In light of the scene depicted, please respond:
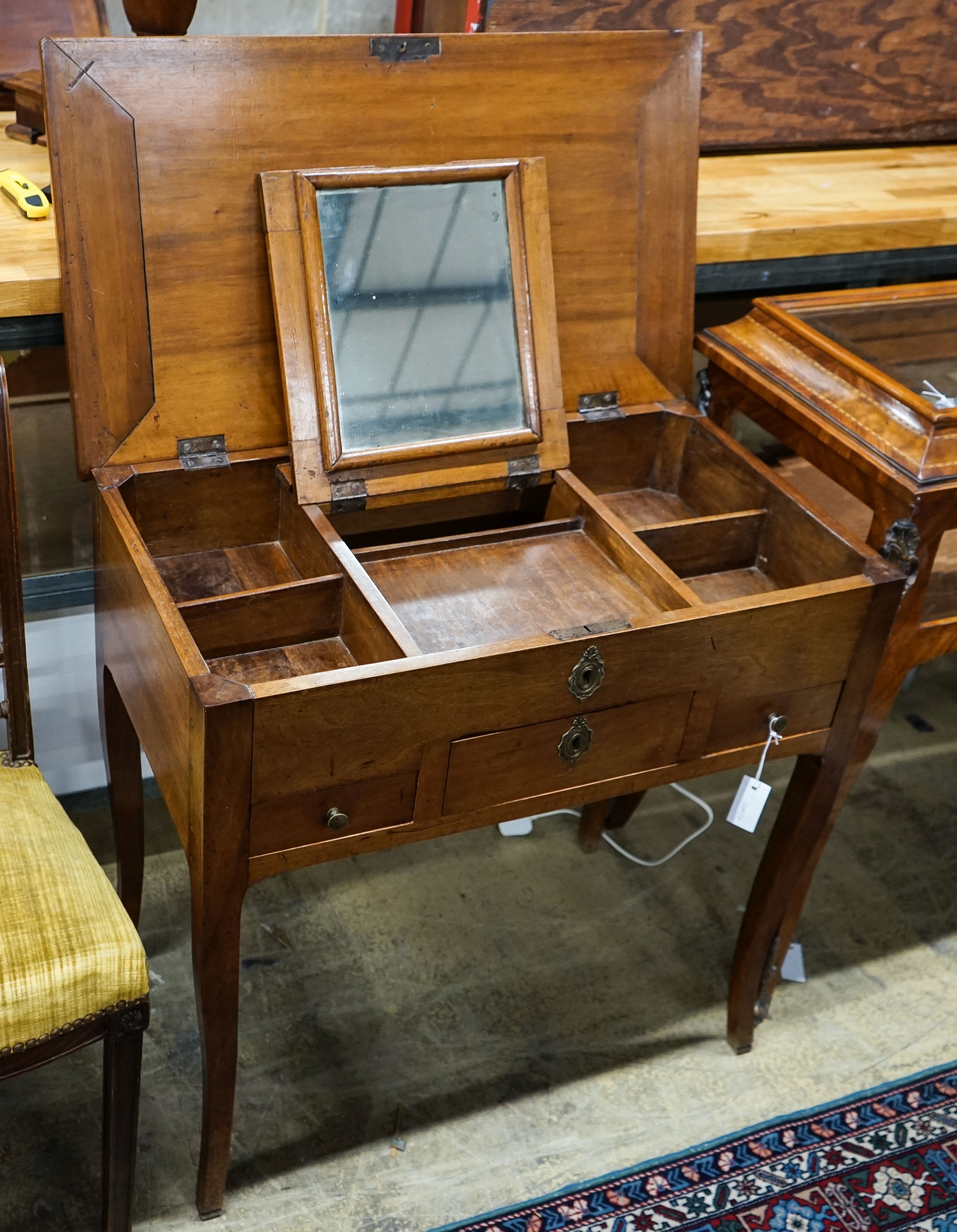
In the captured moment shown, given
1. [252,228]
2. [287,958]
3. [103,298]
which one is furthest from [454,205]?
[287,958]

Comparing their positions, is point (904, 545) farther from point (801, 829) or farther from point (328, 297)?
point (328, 297)

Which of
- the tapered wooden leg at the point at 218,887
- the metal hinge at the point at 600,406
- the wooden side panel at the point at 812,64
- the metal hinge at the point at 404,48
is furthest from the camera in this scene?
the wooden side panel at the point at 812,64

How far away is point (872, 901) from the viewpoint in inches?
93.3

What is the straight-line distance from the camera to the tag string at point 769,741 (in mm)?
1674

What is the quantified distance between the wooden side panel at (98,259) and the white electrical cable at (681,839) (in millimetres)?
1208

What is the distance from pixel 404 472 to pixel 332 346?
0.19 meters

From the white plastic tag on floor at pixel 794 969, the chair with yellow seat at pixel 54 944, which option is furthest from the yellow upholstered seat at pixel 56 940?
the white plastic tag on floor at pixel 794 969

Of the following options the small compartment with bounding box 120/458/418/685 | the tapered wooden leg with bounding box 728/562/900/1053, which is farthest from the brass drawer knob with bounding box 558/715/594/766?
the tapered wooden leg with bounding box 728/562/900/1053

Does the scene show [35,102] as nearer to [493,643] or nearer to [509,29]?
[509,29]

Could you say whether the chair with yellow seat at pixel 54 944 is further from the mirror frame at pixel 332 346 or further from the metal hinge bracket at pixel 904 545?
the metal hinge bracket at pixel 904 545

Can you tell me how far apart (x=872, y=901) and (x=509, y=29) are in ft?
5.35

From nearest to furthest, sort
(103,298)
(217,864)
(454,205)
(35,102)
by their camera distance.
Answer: (217,864), (103,298), (454,205), (35,102)

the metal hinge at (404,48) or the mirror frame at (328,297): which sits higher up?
the metal hinge at (404,48)

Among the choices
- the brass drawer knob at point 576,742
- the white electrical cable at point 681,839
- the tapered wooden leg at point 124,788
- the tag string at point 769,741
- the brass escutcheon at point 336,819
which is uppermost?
the brass drawer knob at point 576,742
